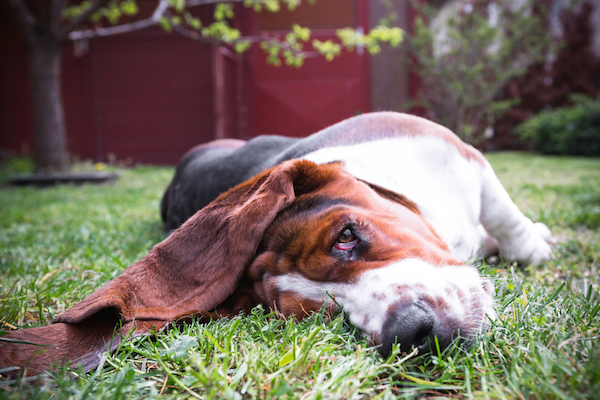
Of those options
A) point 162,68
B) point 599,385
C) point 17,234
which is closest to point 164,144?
point 162,68

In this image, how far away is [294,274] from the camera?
185 centimetres

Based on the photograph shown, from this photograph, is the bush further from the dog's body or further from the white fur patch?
the white fur patch

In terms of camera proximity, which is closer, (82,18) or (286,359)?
(286,359)

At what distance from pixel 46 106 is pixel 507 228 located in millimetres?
8969

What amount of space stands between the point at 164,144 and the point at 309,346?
11911 mm

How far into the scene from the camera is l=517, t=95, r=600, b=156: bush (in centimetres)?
1158

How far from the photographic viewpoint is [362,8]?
12.2 meters

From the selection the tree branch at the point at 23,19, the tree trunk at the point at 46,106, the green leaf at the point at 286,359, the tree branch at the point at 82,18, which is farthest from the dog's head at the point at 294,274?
the tree branch at the point at 23,19

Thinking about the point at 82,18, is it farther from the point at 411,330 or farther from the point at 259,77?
the point at 411,330

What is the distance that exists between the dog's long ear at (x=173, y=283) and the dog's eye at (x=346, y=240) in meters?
0.28

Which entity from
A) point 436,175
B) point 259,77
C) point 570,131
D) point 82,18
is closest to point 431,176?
point 436,175

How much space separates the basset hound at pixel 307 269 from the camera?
5.10 ft

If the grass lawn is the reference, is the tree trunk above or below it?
above

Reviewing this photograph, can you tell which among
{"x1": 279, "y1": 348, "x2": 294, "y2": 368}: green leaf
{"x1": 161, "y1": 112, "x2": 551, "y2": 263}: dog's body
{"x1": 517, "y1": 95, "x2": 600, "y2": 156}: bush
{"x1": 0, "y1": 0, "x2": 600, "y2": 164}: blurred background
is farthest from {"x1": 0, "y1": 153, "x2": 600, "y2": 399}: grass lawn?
{"x1": 517, "y1": 95, "x2": 600, "y2": 156}: bush
